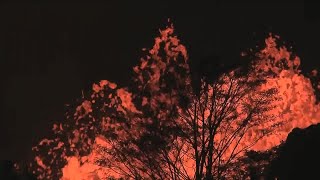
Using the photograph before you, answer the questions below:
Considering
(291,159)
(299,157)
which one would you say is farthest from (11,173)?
(299,157)

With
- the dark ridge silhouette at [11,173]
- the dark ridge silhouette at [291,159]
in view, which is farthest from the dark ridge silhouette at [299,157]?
the dark ridge silhouette at [11,173]

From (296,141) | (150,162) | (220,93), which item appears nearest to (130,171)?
(150,162)

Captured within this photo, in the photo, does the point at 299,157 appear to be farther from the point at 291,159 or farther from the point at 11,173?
the point at 11,173

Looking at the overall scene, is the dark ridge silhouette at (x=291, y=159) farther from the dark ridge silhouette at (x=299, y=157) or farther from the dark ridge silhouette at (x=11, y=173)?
the dark ridge silhouette at (x=11, y=173)

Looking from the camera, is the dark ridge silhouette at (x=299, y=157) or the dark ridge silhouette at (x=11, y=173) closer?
the dark ridge silhouette at (x=299, y=157)

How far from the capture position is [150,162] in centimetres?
1950

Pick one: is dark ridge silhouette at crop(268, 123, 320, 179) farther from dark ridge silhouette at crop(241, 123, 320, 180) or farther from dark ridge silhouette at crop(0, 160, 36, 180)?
dark ridge silhouette at crop(0, 160, 36, 180)

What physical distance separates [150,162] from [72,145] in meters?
4.96

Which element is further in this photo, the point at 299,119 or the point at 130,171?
the point at 299,119

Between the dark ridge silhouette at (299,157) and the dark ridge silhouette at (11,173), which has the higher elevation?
the dark ridge silhouette at (11,173)

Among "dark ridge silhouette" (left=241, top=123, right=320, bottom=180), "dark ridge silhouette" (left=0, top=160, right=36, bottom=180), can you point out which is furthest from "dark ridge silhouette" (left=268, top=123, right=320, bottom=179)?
"dark ridge silhouette" (left=0, top=160, right=36, bottom=180)

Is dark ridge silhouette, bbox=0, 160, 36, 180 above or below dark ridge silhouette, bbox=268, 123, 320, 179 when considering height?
above

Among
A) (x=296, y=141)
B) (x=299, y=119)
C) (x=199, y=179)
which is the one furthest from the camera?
(x=299, y=119)

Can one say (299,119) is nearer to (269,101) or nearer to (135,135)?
(269,101)
